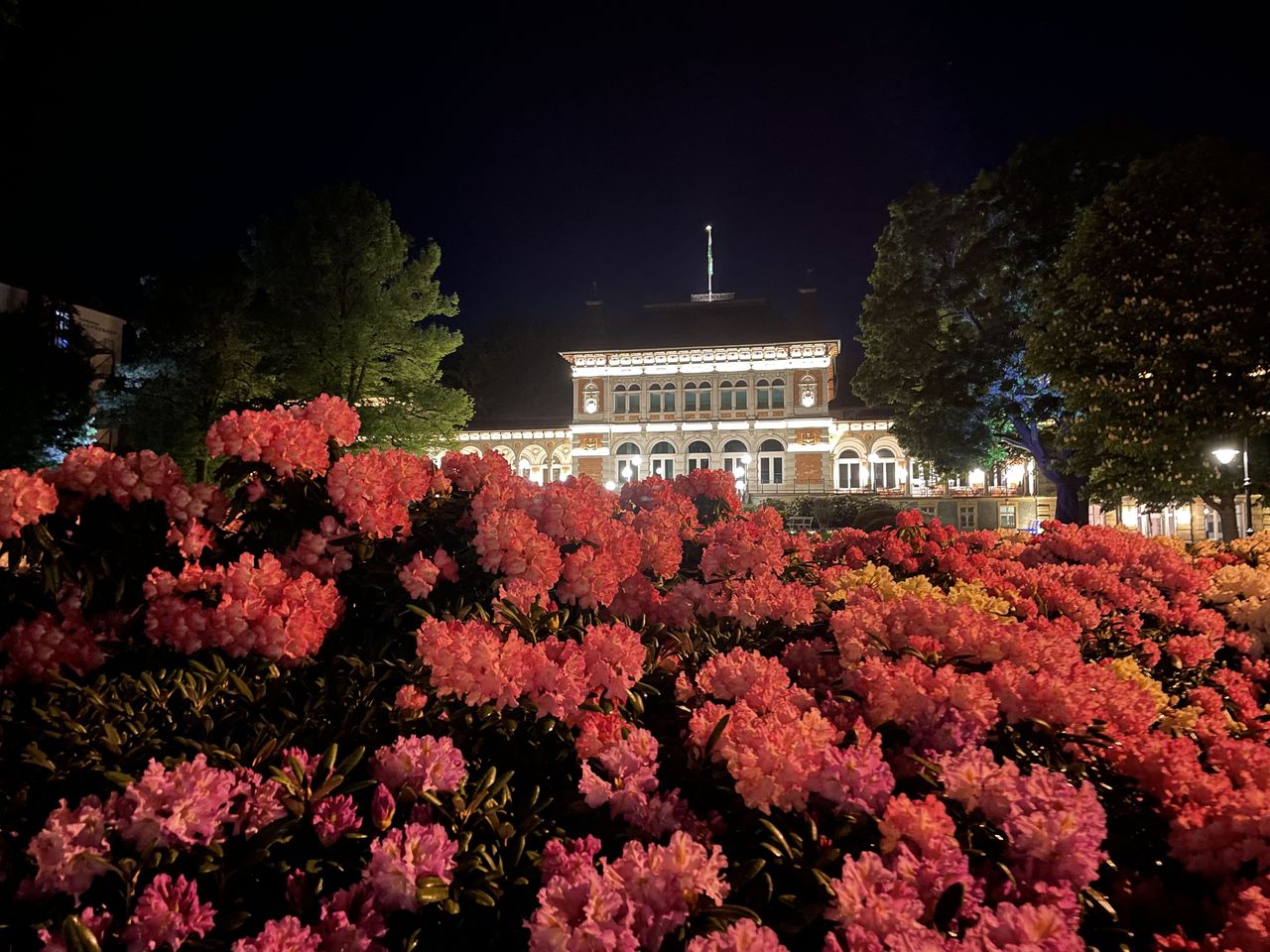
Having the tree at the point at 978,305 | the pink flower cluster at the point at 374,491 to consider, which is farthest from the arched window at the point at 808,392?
the pink flower cluster at the point at 374,491

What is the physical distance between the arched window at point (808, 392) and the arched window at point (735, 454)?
412cm

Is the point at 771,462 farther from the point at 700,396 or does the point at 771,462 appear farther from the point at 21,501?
the point at 21,501

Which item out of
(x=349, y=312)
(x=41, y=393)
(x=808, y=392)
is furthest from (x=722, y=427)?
(x=41, y=393)

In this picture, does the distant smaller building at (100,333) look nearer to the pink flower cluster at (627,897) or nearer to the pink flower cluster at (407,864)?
the pink flower cluster at (407,864)

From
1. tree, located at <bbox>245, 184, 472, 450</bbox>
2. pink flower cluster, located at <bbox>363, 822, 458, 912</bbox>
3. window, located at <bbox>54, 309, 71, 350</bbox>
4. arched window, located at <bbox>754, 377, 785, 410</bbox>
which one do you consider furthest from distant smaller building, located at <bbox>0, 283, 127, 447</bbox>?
pink flower cluster, located at <bbox>363, 822, 458, 912</bbox>

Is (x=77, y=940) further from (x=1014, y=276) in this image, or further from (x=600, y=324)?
(x=600, y=324)

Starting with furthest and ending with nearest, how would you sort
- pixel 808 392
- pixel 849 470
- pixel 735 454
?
pixel 735 454 → pixel 808 392 → pixel 849 470

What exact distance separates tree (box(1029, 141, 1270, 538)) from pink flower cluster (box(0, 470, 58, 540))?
16.0 meters

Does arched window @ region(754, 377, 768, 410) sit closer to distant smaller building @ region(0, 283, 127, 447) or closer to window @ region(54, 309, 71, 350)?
distant smaller building @ region(0, 283, 127, 447)

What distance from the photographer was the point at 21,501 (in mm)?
2070

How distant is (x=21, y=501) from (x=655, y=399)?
4212cm

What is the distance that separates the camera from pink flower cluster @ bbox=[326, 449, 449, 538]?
2414 millimetres

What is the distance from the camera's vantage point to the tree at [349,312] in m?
21.8

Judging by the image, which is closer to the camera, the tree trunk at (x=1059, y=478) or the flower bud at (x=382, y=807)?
the flower bud at (x=382, y=807)
